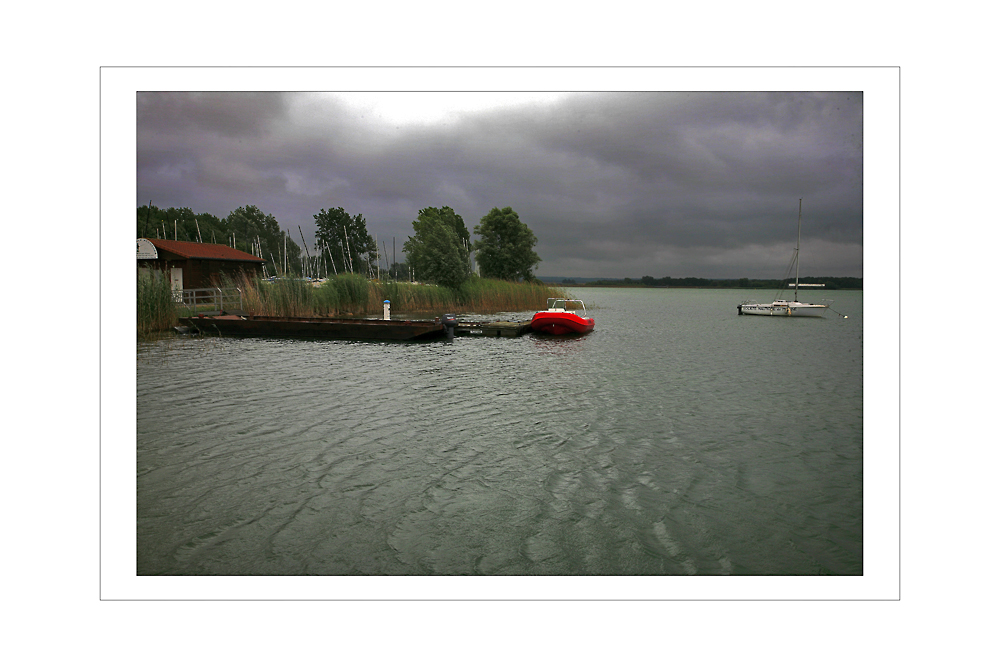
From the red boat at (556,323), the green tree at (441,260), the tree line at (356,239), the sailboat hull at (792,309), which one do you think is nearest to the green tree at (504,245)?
the tree line at (356,239)

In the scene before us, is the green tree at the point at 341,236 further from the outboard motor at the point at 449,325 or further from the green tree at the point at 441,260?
the outboard motor at the point at 449,325

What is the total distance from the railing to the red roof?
8.09 ft

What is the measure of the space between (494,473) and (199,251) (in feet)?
125

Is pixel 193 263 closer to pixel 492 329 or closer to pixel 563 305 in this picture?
pixel 492 329

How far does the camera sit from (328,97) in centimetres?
561

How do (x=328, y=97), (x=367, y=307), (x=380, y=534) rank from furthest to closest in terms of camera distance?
1. (x=367, y=307)
2. (x=328, y=97)
3. (x=380, y=534)

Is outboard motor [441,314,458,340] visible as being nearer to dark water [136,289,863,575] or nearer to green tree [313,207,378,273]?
dark water [136,289,863,575]

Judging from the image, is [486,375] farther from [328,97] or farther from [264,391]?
[328,97]

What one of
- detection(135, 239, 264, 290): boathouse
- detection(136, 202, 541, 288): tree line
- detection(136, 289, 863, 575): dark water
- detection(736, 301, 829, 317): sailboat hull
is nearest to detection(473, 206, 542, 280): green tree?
detection(136, 202, 541, 288): tree line

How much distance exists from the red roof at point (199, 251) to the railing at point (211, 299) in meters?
2.47

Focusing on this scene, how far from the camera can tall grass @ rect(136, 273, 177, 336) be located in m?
22.1

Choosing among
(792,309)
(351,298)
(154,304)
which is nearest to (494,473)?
(154,304)
